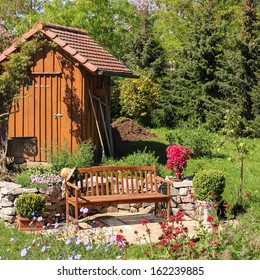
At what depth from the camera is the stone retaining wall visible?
32.9 feet

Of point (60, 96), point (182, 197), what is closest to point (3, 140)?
point (60, 96)

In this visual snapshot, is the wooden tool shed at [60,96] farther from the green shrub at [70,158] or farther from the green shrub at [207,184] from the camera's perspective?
the green shrub at [207,184]

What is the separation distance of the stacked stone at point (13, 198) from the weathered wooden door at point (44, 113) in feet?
11.0

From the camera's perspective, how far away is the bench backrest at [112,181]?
34.4ft

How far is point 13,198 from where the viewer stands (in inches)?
396

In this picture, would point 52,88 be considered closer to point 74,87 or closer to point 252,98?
point 74,87

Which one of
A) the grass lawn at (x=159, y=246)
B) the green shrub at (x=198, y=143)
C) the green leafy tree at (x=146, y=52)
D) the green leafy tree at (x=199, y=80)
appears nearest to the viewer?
the grass lawn at (x=159, y=246)

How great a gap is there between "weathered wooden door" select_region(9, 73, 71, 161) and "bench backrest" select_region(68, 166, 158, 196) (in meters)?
2.64

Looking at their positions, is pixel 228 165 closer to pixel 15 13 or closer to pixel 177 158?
pixel 177 158

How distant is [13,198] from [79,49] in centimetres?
499

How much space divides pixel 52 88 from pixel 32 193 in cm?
472

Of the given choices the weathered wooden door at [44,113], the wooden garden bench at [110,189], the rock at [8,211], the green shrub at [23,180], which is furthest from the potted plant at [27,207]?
the weathered wooden door at [44,113]

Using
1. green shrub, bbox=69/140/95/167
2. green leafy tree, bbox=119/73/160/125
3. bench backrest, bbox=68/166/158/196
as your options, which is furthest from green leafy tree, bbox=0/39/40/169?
green leafy tree, bbox=119/73/160/125
